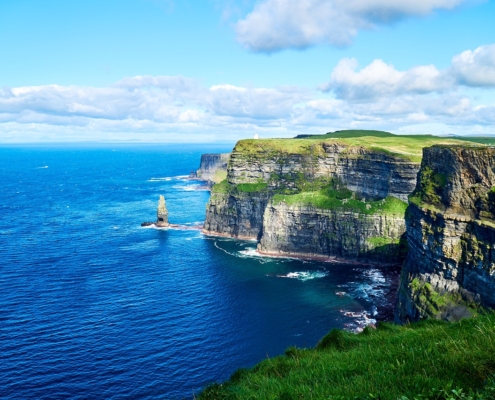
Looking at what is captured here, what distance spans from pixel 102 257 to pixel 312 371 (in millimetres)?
104803

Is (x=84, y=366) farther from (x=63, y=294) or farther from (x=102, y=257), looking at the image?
(x=102, y=257)

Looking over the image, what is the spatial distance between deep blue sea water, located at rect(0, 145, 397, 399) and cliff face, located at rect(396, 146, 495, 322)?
19.9m

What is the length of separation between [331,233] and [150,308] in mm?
60208

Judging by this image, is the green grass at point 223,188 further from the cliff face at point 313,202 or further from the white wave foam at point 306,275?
the white wave foam at point 306,275

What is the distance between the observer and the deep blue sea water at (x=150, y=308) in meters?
60.7

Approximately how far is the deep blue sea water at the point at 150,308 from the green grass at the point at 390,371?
33708mm

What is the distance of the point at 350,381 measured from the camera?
19.1 meters

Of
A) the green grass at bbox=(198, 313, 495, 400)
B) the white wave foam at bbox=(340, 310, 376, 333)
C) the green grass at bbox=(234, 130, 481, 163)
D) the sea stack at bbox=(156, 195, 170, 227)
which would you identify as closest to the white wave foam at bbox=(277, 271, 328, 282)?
the white wave foam at bbox=(340, 310, 376, 333)

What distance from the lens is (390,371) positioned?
18.9 m

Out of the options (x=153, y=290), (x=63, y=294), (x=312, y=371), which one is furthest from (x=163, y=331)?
(x=312, y=371)

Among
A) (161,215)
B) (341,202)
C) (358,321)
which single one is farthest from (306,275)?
(161,215)

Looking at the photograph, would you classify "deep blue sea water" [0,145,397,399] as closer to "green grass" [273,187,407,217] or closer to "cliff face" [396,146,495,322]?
"green grass" [273,187,407,217]

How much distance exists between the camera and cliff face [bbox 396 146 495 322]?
54750 millimetres

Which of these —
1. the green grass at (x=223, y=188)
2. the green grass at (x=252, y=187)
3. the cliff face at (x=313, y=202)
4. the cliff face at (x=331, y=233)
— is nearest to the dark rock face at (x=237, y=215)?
the cliff face at (x=313, y=202)
